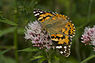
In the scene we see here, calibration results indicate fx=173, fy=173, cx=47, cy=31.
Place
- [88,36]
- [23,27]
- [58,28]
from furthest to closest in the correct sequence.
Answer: [23,27], [88,36], [58,28]

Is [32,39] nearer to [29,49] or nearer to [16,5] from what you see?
[29,49]

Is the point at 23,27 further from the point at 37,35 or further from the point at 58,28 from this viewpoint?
the point at 58,28

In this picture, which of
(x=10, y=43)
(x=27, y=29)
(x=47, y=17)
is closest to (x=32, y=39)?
(x=27, y=29)

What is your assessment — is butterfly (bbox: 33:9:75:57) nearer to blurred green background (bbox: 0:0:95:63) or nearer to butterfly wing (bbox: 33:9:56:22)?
butterfly wing (bbox: 33:9:56:22)

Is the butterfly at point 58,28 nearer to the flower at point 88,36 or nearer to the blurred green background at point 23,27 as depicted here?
the blurred green background at point 23,27

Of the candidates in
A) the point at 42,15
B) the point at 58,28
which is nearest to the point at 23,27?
the point at 42,15

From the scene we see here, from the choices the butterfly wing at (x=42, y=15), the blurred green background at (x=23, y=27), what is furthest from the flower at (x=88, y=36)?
the butterfly wing at (x=42, y=15)
